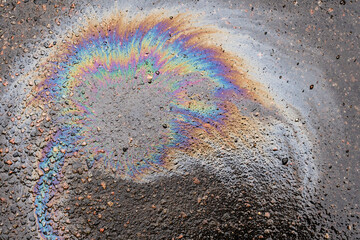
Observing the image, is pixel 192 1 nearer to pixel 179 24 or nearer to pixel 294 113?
pixel 179 24

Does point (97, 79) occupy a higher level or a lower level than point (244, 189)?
higher

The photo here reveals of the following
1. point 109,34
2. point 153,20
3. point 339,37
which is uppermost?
point 339,37

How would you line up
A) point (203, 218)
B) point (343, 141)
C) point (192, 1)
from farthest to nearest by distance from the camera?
point (192, 1) < point (343, 141) < point (203, 218)

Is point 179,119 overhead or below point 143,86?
below

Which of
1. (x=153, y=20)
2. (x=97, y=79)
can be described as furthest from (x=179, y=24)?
(x=97, y=79)
